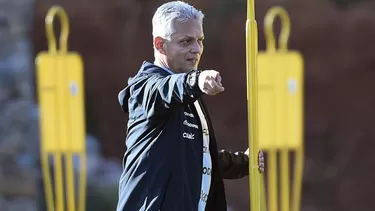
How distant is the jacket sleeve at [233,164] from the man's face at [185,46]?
35 cm

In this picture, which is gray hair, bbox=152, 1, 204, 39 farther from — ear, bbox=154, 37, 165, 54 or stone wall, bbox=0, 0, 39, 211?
stone wall, bbox=0, 0, 39, 211

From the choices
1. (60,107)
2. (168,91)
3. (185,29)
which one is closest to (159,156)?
(168,91)

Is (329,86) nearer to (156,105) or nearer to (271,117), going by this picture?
(271,117)

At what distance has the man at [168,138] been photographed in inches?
102

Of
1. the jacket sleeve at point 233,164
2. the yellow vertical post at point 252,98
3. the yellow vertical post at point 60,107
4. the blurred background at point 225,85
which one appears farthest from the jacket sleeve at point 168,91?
the blurred background at point 225,85

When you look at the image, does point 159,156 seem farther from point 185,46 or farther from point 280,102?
point 280,102

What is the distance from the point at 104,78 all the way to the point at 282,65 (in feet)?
3.63

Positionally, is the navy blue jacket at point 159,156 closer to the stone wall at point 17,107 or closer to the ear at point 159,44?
the ear at point 159,44

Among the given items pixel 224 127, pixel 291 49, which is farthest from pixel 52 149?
pixel 291 49

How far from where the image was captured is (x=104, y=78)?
212 inches

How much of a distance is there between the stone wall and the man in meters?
2.78

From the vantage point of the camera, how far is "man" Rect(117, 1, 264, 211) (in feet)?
8.50

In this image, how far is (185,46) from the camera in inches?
104

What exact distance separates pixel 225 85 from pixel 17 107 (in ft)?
3.91
